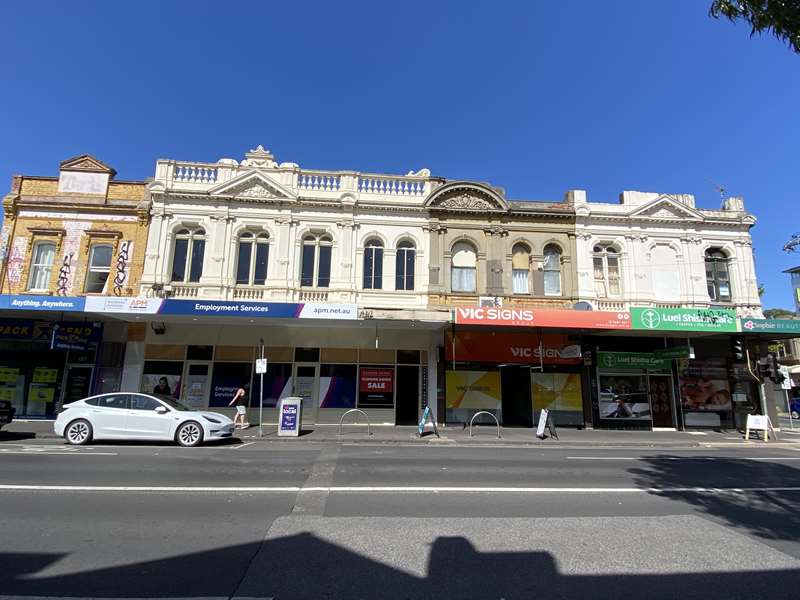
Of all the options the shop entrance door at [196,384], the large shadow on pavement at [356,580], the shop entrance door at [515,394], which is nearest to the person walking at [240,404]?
the shop entrance door at [196,384]

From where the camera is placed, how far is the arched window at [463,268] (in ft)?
65.4

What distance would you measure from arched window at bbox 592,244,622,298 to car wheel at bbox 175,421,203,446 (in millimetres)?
16366

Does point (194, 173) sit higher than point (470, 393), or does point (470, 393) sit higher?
point (194, 173)

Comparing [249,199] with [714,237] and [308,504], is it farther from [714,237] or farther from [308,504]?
[714,237]

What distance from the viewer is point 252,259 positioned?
1930 cm

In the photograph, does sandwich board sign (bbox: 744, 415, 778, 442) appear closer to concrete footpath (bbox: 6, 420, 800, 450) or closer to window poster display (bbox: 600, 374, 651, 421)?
concrete footpath (bbox: 6, 420, 800, 450)

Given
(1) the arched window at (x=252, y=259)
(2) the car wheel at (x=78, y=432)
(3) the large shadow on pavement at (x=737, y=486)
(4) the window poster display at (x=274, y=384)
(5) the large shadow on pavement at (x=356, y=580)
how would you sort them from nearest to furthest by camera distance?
(5) the large shadow on pavement at (x=356, y=580)
(3) the large shadow on pavement at (x=737, y=486)
(2) the car wheel at (x=78, y=432)
(4) the window poster display at (x=274, y=384)
(1) the arched window at (x=252, y=259)

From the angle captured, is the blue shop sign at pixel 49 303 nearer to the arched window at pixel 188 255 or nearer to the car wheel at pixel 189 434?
the arched window at pixel 188 255

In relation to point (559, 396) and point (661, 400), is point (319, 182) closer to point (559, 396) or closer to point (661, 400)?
point (559, 396)

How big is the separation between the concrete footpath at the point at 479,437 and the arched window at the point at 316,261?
19.1 ft

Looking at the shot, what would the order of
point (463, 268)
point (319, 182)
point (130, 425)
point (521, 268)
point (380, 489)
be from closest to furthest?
1. point (380, 489)
2. point (130, 425)
3. point (463, 268)
4. point (521, 268)
5. point (319, 182)

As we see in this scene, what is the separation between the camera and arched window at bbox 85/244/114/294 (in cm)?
1870

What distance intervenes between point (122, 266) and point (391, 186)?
1151 centimetres

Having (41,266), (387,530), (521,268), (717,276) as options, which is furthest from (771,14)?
(41,266)
